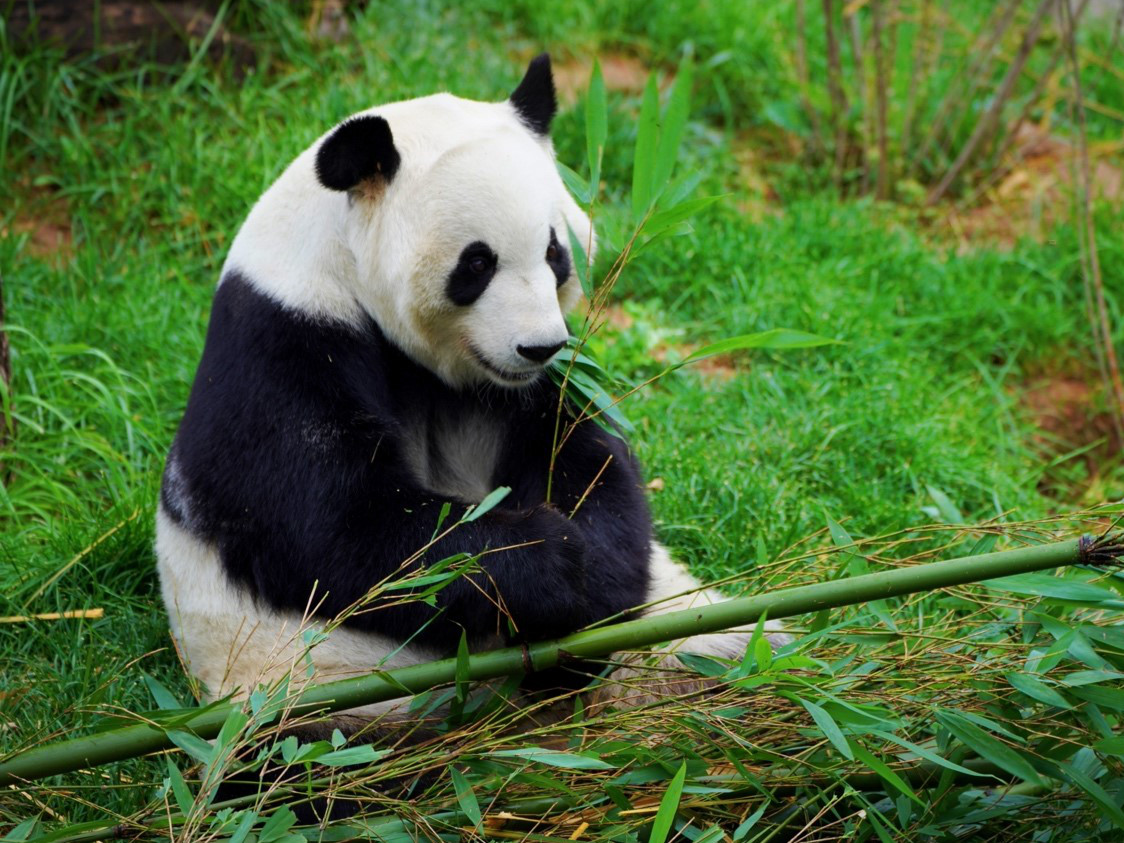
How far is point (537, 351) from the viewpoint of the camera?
9.27 ft

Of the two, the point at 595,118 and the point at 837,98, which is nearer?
the point at 595,118

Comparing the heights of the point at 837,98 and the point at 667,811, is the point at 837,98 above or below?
above

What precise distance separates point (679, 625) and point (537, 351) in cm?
76

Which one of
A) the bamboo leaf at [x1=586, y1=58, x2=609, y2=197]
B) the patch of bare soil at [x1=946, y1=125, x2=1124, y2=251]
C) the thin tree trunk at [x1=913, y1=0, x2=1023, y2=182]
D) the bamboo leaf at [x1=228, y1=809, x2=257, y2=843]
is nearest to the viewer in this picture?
the bamboo leaf at [x1=228, y1=809, x2=257, y2=843]

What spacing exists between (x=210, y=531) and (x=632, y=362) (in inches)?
92.2

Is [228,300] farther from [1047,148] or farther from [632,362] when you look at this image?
[1047,148]

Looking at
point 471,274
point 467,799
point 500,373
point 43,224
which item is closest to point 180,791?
point 467,799

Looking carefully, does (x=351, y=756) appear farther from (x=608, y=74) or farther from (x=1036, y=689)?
(x=608, y=74)

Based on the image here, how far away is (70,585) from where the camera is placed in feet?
12.1

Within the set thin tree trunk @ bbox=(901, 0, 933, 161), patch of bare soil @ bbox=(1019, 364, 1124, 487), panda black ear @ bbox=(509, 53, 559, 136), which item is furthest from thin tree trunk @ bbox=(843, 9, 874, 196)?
panda black ear @ bbox=(509, 53, 559, 136)

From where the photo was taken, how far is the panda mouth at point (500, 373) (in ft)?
9.71

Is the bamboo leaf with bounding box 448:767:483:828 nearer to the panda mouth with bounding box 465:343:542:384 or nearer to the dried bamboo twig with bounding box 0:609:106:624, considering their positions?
the panda mouth with bounding box 465:343:542:384

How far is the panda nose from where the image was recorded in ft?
9.24

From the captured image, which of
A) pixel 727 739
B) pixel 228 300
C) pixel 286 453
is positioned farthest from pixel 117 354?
pixel 727 739
